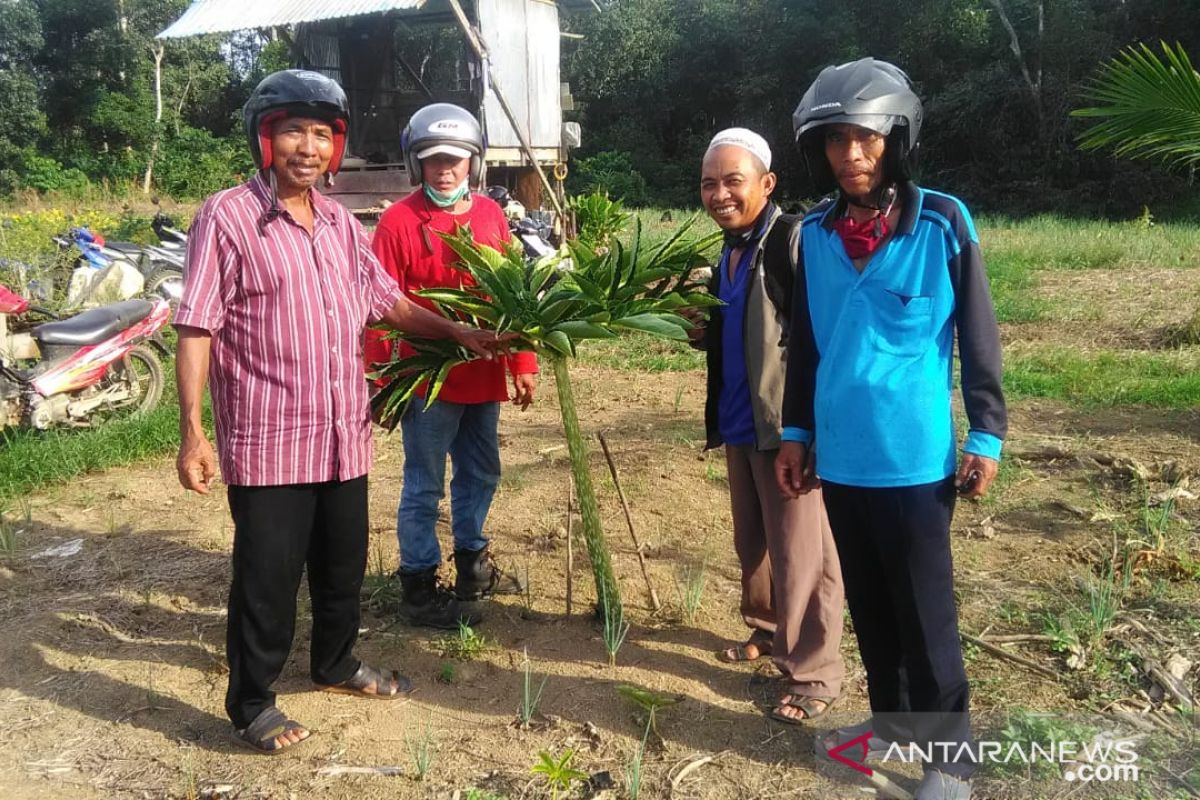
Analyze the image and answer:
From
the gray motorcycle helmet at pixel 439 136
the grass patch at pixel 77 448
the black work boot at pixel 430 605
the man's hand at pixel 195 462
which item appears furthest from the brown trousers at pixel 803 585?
the grass patch at pixel 77 448

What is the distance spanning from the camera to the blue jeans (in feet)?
12.5

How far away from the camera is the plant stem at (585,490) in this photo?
351 centimetres

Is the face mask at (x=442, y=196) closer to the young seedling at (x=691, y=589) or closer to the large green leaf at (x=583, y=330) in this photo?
the large green leaf at (x=583, y=330)

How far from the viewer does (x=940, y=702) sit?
8.86 ft

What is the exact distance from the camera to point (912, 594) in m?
2.66

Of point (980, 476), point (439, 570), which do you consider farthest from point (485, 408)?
point (980, 476)

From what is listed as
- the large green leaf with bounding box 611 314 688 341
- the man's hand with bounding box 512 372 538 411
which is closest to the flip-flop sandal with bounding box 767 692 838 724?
the large green leaf with bounding box 611 314 688 341

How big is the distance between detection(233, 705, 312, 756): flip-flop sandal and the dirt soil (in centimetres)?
4

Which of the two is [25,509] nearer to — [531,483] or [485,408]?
[531,483]

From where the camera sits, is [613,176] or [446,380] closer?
[446,380]

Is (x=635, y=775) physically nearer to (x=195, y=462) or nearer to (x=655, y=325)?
(x=655, y=325)

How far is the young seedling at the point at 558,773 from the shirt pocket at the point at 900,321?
4.62 ft

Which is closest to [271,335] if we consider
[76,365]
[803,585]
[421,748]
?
[421,748]

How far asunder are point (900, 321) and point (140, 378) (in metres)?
6.40
